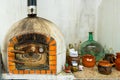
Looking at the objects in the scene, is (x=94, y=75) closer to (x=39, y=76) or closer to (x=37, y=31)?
(x=39, y=76)

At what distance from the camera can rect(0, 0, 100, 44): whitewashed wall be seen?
68.8 inches

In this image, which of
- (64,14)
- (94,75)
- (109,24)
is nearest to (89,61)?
(94,75)

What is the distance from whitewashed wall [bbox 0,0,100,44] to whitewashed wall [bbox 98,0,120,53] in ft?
0.23

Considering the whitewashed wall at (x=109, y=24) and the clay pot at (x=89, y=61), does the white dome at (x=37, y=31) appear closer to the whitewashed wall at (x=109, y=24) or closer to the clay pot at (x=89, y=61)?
the clay pot at (x=89, y=61)

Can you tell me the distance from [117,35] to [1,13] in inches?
42.2

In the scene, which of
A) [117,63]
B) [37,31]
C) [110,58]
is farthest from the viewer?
[110,58]

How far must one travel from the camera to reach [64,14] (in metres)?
1.83

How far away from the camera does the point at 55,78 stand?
1.41m

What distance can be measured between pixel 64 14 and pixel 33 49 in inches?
23.6

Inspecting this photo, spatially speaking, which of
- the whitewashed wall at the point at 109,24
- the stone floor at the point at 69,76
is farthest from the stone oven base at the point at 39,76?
the whitewashed wall at the point at 109,24

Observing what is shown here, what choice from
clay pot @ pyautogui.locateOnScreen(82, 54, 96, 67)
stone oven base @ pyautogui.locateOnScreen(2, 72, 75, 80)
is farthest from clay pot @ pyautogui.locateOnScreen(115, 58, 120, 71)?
stone oven base @ pyautogui.locateOnScreen(2, 72, 75, 80)

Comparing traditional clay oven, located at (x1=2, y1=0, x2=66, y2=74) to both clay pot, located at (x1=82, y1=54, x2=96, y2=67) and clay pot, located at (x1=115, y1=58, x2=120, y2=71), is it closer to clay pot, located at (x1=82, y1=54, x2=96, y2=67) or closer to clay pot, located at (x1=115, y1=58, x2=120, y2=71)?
clay pot, located at (x1=82, y1=54, x2=96, y2=67)

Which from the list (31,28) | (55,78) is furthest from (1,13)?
(55,78)

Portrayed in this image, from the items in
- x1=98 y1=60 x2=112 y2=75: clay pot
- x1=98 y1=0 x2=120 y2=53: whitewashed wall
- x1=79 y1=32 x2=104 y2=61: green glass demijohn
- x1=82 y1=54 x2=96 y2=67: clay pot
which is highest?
x1=98 y1=0 x2=120 y2=53: whitewashed wall
